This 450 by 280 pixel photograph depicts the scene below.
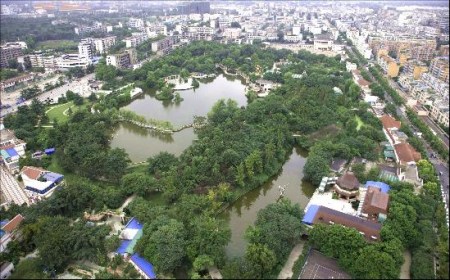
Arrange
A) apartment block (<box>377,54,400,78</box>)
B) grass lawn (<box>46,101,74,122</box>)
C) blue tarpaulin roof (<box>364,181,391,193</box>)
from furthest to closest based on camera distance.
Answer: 1. apartment block (<box>377,54,400,78</box>)
2. grass lawn (<box>46,101,74,122</box>)
3. blue tarpaulin roof (<box>364,181,391,193</box>)

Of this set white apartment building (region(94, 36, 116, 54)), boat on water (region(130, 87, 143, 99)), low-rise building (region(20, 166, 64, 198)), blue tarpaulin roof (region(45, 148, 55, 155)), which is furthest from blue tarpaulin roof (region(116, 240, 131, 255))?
white apartment building (region(94, 36, 116, 54))

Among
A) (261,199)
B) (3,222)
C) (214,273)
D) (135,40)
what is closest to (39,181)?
(3,222)

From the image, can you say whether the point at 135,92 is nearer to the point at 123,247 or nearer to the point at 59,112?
the point at 59,112

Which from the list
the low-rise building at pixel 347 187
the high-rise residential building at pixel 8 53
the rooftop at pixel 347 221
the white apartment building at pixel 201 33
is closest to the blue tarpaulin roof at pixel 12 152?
the rooftop at pixel 347 221

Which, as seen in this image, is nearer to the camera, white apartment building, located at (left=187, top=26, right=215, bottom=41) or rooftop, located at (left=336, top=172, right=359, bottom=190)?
rooftop, located at (left=336, top=172, right=359, bottom=190)

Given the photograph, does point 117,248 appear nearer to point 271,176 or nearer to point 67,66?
point 271,176

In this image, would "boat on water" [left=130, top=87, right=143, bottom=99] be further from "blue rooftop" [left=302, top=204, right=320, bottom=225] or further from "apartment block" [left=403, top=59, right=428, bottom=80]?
"apartment block" [left=403, top=59, right=428, bottom=80]

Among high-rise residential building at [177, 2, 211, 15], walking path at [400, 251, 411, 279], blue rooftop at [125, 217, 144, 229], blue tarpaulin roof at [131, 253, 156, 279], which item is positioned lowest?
walking path at [400, 251, 411, 279]
